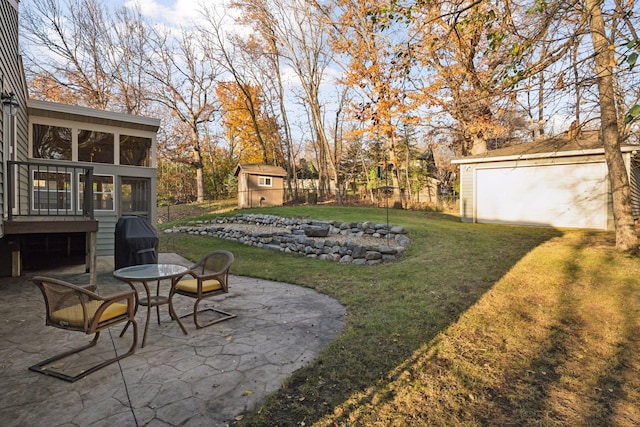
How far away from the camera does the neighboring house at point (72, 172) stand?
618 centimetres

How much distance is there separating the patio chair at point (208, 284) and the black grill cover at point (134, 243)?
221 centimetres

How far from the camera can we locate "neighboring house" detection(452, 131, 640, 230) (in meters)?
10.2

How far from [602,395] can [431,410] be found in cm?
133

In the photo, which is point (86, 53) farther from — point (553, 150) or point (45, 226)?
point (553, 150)

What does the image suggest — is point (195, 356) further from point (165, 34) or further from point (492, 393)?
point (165, 34)

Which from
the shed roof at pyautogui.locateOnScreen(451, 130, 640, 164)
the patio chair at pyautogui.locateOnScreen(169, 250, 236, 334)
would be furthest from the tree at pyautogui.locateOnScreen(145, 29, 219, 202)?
the patio chair at pyautogui.locateOnScreen(169, 250, 236, 334)

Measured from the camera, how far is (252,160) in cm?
2627

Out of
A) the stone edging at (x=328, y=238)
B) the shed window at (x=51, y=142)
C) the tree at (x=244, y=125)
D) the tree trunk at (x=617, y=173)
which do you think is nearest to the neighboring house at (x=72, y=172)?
the shed window at (x=51, y=142)

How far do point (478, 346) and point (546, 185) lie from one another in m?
9.93

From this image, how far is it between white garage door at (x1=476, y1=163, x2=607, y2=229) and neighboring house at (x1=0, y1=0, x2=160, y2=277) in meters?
11.0

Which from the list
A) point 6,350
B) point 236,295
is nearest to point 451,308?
point 236,295

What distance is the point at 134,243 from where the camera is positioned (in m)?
6.02

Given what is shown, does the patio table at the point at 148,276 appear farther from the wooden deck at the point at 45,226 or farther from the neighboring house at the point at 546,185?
the neighboring house at the point at 546,185

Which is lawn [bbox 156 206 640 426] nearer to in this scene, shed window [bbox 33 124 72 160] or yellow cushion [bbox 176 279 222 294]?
yellow cushion [bbox 176 279 222 294]
